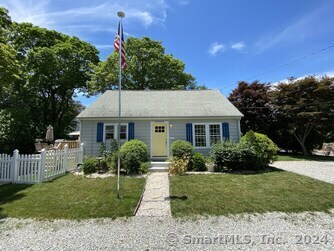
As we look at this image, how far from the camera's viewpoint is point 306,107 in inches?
558

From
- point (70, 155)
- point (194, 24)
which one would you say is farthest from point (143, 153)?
point (194, 24)

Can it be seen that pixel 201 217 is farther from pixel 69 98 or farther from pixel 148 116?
pixel 69 98

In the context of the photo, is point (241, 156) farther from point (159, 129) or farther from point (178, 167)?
point (159, 129)

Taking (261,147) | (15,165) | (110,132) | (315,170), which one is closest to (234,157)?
(261,147)

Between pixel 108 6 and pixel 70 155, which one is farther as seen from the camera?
→ pixel 70 155

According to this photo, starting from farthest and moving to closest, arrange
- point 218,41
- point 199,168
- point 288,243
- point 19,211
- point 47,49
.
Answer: point 47,49
point 218,41
point 199,168
point 19,211
point 288,243

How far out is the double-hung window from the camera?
11297 millimetres

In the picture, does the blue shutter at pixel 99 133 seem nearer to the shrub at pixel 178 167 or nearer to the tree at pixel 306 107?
the shrub at pixel 178 167

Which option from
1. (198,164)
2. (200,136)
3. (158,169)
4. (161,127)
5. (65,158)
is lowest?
(158,169)

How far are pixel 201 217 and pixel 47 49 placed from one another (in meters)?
23.9

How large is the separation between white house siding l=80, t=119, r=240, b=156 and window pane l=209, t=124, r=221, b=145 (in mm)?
367

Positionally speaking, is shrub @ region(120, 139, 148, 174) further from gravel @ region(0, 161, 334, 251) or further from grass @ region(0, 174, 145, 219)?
gravel @ region(0, 161, 334, 251)

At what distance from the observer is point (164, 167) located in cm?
919

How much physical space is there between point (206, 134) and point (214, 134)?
496mm
